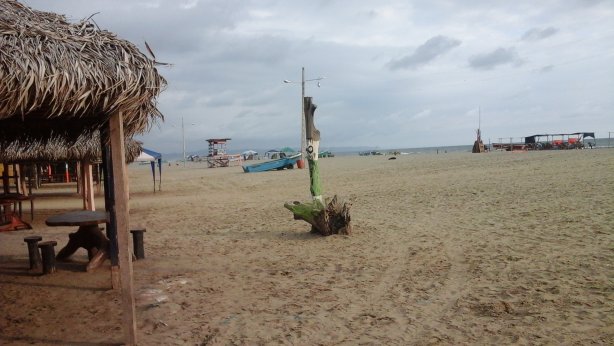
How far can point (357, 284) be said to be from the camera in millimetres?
5203

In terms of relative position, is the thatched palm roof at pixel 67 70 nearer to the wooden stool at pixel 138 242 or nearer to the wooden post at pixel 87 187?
the wooden stool at pixel 138 242

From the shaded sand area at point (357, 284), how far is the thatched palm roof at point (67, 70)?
6.10 ft

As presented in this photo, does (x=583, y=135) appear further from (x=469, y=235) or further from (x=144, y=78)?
(x=144, y=78)

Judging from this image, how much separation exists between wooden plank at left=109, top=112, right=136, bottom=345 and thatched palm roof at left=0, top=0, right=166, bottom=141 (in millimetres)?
178

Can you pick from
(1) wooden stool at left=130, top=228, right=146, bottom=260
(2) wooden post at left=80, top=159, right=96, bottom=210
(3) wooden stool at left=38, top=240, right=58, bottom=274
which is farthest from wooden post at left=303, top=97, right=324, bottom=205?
(2) wooden post at left=80, top=159, right=96, bottom=210

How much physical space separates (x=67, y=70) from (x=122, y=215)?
42.3 inches

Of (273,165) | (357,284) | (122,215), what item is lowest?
(357,284)

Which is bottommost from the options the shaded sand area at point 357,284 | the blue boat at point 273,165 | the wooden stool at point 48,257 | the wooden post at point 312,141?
the shaded sand area at point 357,284

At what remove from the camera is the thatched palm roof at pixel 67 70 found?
9.66 feet

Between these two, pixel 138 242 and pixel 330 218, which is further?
pixel 330 218

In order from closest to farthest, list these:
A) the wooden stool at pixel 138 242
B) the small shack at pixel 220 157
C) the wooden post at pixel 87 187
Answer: the wooden stool at pixel 138 242
the wooden post at pixel 87 187
the small shack at pixel 220 157

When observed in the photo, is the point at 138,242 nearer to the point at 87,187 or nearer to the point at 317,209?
the point at 317,209

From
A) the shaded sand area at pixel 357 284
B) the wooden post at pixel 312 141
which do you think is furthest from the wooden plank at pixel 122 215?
the wooden post at pixel 312 141

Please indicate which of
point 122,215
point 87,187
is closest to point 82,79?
point 122,215
